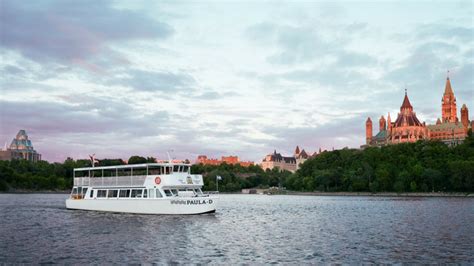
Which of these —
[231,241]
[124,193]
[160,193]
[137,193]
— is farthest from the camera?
[124,193]

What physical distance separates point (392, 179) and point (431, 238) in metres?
140

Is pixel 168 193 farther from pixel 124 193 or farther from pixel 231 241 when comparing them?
pixel 231 241

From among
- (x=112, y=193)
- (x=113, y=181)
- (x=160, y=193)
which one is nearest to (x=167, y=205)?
(x=160, y=193)

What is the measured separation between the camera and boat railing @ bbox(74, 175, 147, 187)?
2766 inches

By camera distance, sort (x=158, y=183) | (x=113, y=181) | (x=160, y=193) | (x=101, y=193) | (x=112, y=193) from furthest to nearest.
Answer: (x=101, y=193)
(x=112, y=193)
(x=113, y=181)
(x=160, y=193)
(x=158, y=183)

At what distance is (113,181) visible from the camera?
7450 cm

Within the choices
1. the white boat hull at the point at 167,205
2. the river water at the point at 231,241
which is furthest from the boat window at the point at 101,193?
the river water at the point at 231,241

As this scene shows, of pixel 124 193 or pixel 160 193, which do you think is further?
pixel 124 193

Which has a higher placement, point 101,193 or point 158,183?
point 158,183

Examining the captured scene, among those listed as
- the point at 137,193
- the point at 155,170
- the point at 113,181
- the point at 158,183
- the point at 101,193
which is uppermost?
the point at 155,170

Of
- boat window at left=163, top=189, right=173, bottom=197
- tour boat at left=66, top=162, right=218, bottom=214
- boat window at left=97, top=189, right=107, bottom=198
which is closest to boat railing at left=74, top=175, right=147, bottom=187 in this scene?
tour boat at left=66, top=162, right=218, bottom=214

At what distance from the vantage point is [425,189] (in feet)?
554

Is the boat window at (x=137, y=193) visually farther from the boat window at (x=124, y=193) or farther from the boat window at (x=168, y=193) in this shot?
the boat window at (x=168, y=193)

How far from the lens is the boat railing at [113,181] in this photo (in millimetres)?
70250
